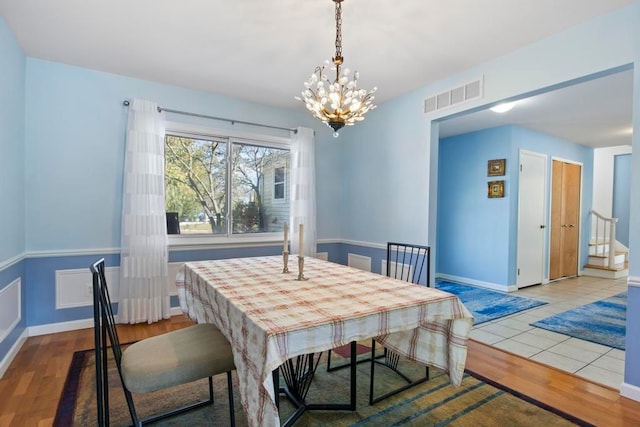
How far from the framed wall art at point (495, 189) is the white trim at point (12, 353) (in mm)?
5721

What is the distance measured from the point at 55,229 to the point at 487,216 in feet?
17.9

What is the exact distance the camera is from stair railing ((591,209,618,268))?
20.0 ft

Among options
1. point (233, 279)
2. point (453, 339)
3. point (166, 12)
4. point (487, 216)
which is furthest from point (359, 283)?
point (487, 216)

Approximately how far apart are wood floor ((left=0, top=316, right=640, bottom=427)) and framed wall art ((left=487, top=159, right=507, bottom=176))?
2.92 m

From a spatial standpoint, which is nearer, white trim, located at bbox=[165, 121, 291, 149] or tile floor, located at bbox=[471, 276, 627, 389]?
tile floor, located at bbox=[471, 276, 627, 389]

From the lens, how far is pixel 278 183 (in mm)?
4402

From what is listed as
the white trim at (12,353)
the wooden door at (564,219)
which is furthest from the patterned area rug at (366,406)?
the wooden door at (564,219)

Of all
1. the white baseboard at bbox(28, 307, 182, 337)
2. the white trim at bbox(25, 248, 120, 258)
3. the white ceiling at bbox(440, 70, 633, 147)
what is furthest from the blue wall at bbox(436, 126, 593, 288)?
the white baseboard at bbox(28, 307, 182, 337)

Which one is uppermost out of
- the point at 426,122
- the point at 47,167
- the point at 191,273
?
the point at 426,122

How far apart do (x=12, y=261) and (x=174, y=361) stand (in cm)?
207

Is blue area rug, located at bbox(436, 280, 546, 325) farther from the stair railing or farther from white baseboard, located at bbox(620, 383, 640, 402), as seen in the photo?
the stair railing

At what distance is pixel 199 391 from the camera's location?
2164 mm

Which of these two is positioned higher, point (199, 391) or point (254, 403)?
point (254, 403)

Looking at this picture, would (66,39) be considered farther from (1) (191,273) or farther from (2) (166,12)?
(1) (191,273)
